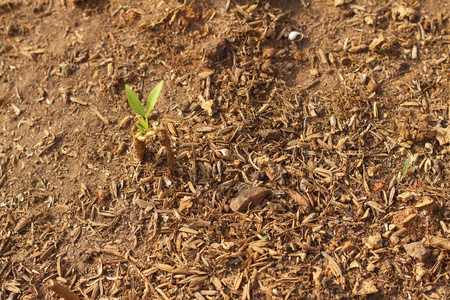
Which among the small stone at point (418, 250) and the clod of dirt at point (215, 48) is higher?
the clod of dirt at point (215, 48)

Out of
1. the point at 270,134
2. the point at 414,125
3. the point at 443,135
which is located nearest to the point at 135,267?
the point at 270,134

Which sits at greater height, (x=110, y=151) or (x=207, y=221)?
(x=110, y=151)

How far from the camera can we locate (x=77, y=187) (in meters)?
2.67

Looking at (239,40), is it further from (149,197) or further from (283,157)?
(149,197)

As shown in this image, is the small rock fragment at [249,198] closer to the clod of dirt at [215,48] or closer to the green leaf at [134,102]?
the green leaf at [134,102]

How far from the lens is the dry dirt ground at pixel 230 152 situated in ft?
7.68

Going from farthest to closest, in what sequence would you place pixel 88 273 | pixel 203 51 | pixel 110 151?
pixel 203 51
pixel 110 151
pixel 88 273

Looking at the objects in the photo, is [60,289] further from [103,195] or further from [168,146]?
[168,146]

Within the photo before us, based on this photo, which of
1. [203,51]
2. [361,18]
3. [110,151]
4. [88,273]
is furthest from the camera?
[361,18]

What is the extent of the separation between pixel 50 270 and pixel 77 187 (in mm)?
571

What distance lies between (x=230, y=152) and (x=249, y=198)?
383mm

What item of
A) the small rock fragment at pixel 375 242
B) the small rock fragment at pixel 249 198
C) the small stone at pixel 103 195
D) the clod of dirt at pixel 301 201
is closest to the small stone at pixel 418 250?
the small rock fragment at pixel 375 242

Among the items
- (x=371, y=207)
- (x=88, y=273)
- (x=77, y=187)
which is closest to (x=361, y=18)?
(x=371, y=207)

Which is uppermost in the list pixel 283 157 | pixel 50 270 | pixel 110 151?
pixel 110 151
